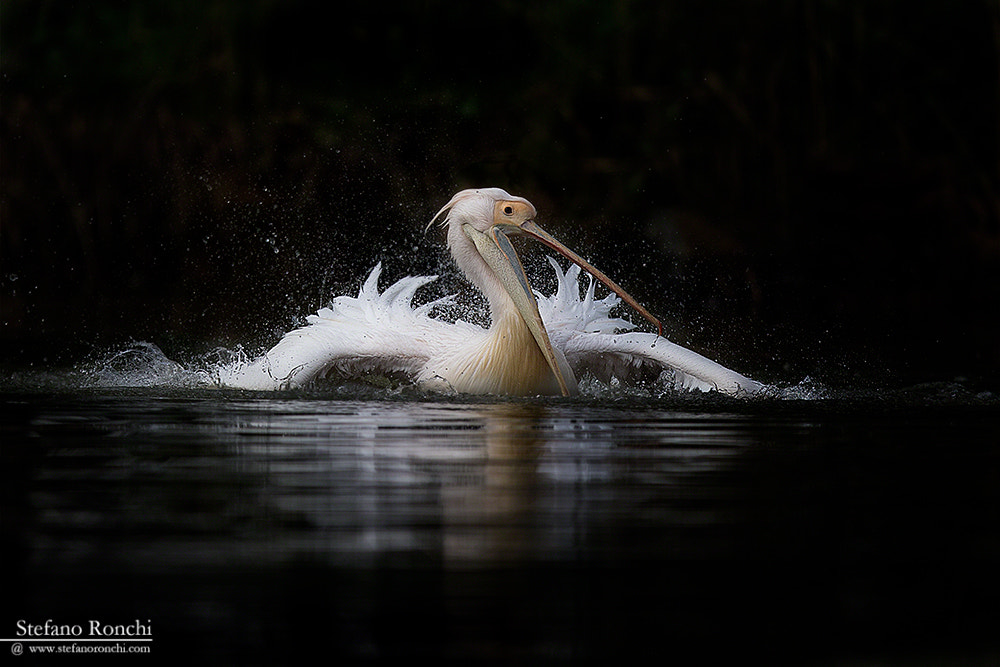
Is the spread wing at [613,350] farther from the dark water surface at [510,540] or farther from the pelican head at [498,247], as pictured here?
the dark water surface at [510,540]

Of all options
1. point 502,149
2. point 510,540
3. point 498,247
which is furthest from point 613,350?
point 502,149

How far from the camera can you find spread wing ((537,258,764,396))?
645 cm

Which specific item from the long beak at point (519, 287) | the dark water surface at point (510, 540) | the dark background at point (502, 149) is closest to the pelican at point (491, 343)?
the long beak at point (519, 287)

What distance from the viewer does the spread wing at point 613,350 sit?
6449 mm

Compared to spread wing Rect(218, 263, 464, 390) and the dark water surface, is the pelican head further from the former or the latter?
the dark water surface

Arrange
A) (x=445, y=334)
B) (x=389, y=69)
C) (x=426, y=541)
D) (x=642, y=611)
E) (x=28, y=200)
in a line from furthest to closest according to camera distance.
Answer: (x=389, y=69) → (x=28, y=200) → (x=445, y=334) → (x=426, y=541) → (x=642, y=611)

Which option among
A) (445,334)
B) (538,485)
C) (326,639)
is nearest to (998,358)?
(445,334)

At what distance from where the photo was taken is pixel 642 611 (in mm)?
2275

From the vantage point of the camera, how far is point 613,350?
260 inches

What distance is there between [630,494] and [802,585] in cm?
100

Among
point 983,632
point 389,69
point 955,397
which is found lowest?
point 983,632

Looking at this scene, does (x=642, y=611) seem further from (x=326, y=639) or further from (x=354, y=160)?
(x=354, y=160)

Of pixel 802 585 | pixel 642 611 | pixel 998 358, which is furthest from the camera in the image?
pixel 998 358

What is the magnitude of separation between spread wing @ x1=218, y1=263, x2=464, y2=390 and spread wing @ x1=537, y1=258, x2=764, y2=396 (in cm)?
50
